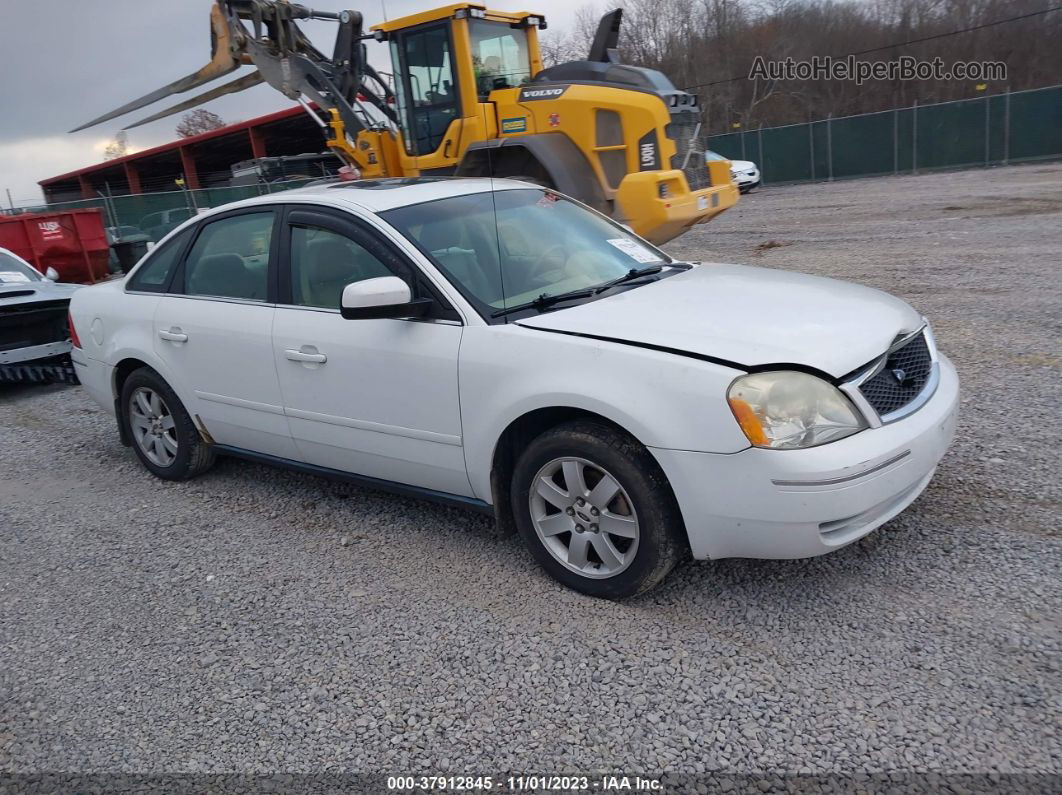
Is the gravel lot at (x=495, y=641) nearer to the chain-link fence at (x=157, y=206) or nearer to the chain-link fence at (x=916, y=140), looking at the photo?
the chain-link fence at (x=157, y=206)

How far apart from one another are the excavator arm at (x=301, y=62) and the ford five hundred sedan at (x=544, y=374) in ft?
24.9

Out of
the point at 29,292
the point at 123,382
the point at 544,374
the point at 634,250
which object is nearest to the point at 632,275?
the point at 634,250

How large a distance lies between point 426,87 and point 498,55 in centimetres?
102

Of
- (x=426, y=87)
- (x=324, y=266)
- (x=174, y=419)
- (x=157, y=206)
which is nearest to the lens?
(x=324, y=266)

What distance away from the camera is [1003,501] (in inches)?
157

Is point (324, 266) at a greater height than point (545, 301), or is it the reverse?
point (324, 266)

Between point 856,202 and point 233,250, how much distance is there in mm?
17776

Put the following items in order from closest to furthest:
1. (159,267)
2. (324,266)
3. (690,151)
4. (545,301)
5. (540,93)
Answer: (545,301) → (324,266) → (159,267) → (540,93) → (690,151)

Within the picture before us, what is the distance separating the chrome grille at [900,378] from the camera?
324cm

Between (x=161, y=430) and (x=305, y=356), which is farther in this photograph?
(x=161, y=430)

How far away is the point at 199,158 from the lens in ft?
125

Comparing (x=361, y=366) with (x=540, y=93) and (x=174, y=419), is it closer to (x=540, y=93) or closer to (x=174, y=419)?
(x=174, y=419)

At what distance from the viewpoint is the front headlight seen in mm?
2998

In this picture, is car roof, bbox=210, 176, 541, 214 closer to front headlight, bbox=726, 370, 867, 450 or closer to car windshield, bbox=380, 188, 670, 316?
car windshield, bbox=380, 188, 670, 316
